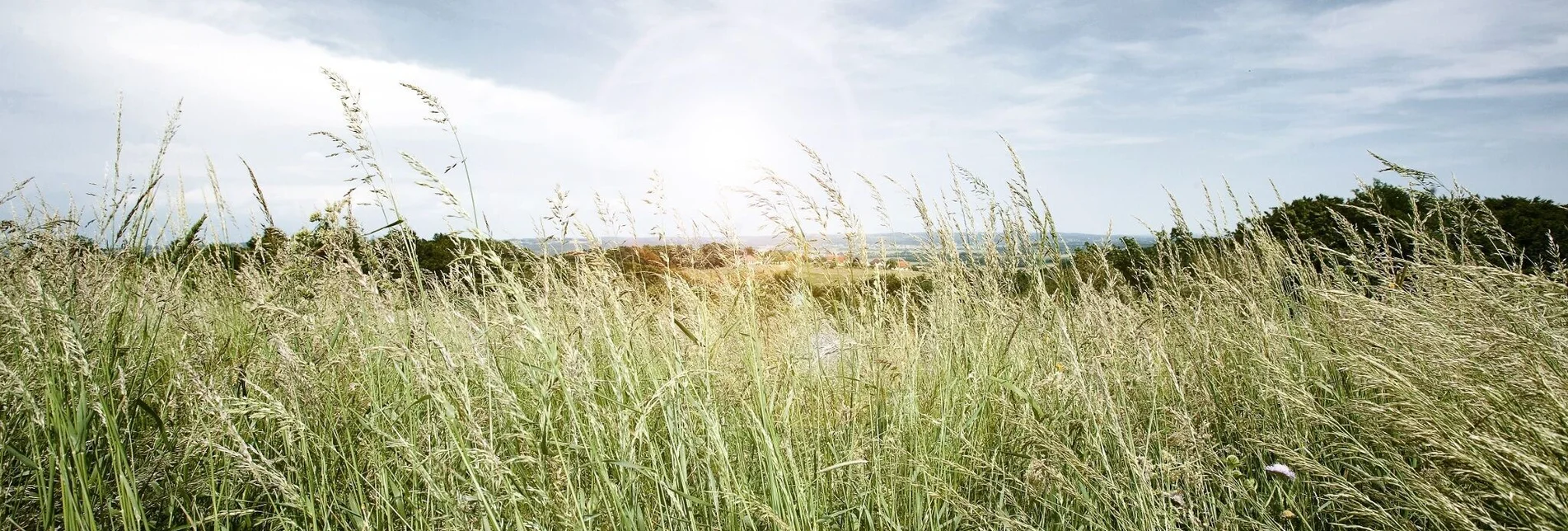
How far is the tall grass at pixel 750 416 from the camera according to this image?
5.13 feet

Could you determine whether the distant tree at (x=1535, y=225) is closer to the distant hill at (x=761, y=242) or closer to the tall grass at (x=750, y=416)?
the tall grass at (x=750, y=416)

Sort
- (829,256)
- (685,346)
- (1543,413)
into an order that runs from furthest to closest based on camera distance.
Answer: (829,256), (685,346), (1543,413)

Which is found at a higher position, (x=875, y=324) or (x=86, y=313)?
(x=86, y=313)

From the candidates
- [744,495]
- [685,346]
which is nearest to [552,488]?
[744,495]

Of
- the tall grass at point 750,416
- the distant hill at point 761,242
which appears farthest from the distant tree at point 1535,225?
the distant hill at point 761,242

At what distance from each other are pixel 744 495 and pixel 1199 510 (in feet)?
4.29

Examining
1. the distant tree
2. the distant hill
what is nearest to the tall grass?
the distant hill

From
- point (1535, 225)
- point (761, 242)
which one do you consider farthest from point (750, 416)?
point (1535, 225)

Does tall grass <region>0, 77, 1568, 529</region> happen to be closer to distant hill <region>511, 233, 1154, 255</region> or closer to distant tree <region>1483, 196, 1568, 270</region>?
distant hill <region>511, 233, 1154, 255</region>

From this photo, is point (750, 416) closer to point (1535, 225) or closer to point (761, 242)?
point (761, 242)

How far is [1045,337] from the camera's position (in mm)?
2951

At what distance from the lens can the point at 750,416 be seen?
2.00m

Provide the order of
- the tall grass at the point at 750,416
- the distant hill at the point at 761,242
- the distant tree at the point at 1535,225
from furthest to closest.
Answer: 1. the distant tree at the point at 1535,225
2. the distant hill at the point at 761,242
3. the tall grass at the point at 750,416

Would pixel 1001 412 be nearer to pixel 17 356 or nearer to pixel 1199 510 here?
pixel 1199 510
